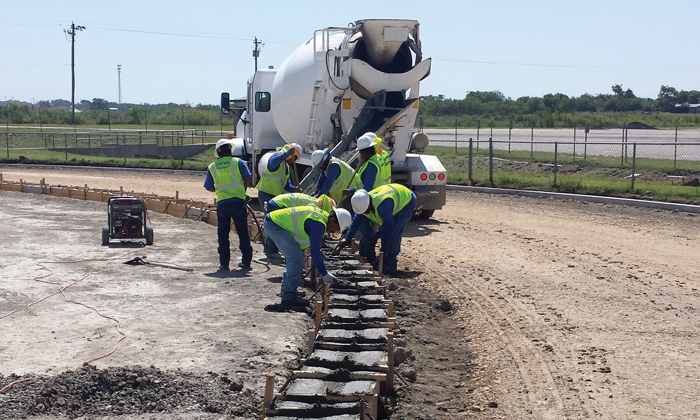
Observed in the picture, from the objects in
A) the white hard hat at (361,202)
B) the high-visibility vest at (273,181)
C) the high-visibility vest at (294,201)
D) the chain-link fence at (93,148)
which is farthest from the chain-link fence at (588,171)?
the chain-link fence at (93,148)

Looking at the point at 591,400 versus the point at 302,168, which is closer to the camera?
the point at 591,400

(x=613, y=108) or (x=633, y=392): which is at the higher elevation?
(x=613, y=108)

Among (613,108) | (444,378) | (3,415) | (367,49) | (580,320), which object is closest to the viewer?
(3,415)

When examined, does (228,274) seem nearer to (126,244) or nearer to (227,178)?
(227,178)

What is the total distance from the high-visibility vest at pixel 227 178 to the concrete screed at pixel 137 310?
1.20 meters

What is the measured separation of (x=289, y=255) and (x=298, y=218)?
59 cm

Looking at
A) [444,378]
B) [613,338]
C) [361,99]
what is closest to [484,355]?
[444,378]

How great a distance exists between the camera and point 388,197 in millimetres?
12633

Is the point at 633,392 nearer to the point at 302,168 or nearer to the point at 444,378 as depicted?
the point at 444,378

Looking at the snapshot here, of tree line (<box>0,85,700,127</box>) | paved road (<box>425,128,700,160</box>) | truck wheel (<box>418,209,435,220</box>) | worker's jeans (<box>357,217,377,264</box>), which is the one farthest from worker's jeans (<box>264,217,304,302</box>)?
tree line (<box>0,85,700,127</box>)

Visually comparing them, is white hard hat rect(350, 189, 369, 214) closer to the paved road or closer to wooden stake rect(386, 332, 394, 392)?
Answer: wooden stake rect(386, 332, 394, 392)

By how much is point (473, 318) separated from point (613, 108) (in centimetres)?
7520

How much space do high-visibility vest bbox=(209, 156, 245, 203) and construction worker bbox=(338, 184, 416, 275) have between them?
192cm

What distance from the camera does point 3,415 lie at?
695cm
